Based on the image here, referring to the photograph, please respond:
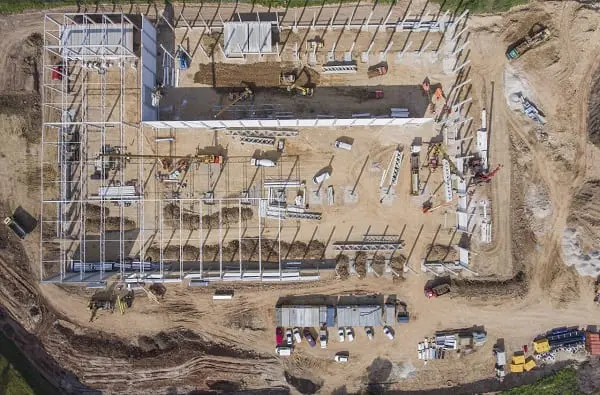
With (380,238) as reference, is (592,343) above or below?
below

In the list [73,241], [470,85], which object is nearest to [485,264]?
[470,85]

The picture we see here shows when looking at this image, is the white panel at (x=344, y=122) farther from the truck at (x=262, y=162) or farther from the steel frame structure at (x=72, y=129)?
the steel frame structure at (x=72, y=129)

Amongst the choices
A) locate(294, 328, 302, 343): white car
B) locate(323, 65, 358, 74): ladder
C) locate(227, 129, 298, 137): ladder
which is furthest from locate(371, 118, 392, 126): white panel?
locate(294, 328, 302, 343): white car

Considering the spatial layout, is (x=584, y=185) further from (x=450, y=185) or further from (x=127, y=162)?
(x=127, y=162)

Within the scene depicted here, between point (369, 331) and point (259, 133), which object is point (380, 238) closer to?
point (369, 331)

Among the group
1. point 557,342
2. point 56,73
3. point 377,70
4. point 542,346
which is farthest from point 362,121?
point 56,73

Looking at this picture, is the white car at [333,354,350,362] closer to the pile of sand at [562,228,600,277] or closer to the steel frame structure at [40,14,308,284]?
the steel frame structure at [40,14,308,284]

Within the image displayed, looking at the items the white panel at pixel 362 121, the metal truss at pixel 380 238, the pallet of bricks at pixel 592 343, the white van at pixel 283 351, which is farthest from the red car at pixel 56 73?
the pallet of bricks at pixel 592 343
